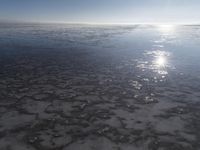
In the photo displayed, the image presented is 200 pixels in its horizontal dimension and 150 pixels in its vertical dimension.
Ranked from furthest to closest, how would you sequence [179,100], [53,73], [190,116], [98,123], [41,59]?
[41,59]
[53,73]
[179,100]
[190,116]
[98,123]

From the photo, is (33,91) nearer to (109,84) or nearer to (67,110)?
(67,110)

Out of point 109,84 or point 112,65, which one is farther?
point 112,65

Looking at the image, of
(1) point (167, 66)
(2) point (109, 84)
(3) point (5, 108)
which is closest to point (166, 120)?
(2) point (109, 84)

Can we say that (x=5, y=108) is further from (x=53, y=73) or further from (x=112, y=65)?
(x=112, y=65)

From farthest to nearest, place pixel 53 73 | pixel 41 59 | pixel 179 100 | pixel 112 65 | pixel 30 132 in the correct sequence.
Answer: pixel 41 59
pixel 112 65
pixel 53 73
pixel 179 100
pixel 30 132

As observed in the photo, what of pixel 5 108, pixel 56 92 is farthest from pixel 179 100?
pixel 5 108

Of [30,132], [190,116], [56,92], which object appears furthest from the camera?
[56,92]

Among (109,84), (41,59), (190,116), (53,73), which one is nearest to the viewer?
(190,116)

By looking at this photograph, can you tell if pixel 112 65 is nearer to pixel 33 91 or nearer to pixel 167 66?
pixel 167 66

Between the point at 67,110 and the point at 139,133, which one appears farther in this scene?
the point at 67,110
